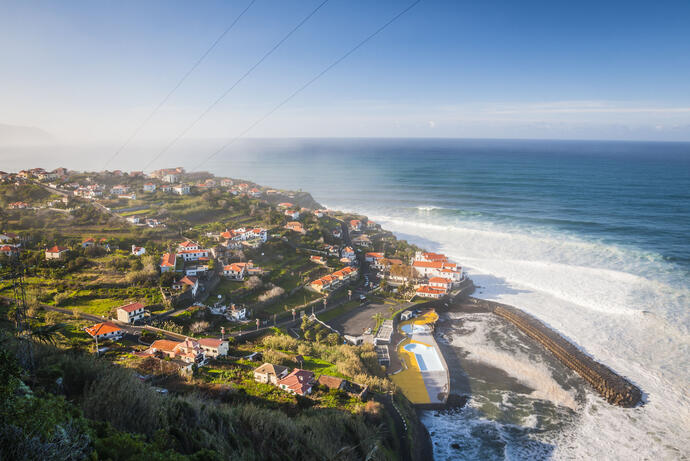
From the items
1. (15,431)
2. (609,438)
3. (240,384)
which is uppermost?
(15,431)

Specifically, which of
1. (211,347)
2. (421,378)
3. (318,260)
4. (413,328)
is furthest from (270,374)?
(318,260)

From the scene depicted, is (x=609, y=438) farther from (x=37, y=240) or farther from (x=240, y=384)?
(x=37, y=240)

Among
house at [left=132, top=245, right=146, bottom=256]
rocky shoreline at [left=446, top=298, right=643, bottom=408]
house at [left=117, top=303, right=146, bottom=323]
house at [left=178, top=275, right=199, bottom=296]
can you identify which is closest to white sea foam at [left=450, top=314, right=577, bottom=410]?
rocky shoreline at [left=446, top=298, right=643, bottom=408]

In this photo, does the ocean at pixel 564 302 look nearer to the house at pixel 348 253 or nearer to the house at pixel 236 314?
the house at pixel 348 253

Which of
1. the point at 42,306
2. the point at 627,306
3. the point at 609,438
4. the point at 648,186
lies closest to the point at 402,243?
the point at 627,306

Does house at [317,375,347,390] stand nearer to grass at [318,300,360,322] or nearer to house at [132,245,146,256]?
grass at [318,300,360,322]

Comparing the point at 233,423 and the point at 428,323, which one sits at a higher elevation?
the point at 233,423
